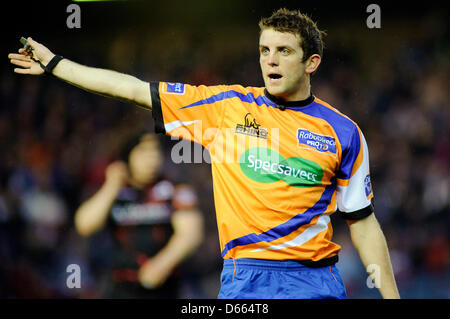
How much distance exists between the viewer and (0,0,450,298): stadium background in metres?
7.64

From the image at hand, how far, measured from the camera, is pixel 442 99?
346 inches

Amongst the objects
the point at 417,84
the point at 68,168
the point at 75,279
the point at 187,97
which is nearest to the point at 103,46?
the point at 68,168

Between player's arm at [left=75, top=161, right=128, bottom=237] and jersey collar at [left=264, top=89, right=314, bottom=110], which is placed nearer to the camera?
jersey collar at [left=264, top=89, right=314, bottom=110]

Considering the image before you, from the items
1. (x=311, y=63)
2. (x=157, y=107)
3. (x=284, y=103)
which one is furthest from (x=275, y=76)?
(x=157, y=107)

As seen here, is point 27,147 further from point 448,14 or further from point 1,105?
point 448,14

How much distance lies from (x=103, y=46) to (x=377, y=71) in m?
4.60

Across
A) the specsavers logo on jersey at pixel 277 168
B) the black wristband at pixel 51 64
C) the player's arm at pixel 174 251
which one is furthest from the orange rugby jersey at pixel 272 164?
the player's arm at pixel 174 251

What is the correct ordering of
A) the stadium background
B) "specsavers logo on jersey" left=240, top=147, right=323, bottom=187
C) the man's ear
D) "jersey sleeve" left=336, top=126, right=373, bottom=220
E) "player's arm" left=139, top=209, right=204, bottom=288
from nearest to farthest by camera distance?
"specsavers logo on jersey" left=240, top=147, right=323, bottom=187 < "jersey sleeve" left=336, top=126, right=373, bottom=220 < the man's ear < "player's arm" left=139, top=209, right=204, bottom=288 < the stadium background

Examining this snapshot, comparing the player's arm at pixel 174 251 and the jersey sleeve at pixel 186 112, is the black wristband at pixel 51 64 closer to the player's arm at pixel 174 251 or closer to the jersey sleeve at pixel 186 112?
the jersey sleeve at pixel 186 112

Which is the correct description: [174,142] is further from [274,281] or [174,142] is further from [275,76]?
[274,281]

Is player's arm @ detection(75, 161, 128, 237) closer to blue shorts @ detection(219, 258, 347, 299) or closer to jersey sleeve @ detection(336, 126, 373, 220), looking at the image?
blue shorts @ detection(219, 258, 347, 299)

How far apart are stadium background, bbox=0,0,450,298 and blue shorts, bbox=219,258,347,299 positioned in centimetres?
362

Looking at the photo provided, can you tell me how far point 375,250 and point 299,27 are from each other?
133 cm

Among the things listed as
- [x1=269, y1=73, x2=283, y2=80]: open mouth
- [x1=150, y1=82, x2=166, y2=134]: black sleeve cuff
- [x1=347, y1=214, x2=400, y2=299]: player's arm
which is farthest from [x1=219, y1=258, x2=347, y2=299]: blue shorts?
[x1=269, y1=73, x2=283, y2=80]: open mouth
